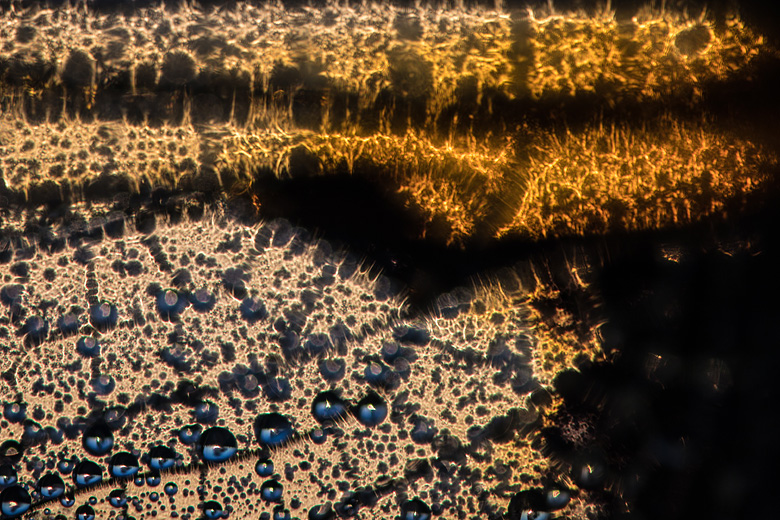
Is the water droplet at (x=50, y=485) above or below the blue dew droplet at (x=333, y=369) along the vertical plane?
below

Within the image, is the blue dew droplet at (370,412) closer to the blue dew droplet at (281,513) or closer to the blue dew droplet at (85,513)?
the blue dew droplet at (281,513)

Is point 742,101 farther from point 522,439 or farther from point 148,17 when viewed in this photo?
point 148,17

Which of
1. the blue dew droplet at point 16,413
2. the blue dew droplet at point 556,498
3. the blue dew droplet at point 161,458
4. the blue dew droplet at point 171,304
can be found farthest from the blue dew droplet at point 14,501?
the blue dew droplet at point 556,498

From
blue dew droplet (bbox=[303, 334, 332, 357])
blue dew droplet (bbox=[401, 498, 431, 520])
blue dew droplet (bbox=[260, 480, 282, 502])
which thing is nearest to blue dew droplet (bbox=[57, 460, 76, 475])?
blue dew droplet (bbox=[260, 480, 282, 502])

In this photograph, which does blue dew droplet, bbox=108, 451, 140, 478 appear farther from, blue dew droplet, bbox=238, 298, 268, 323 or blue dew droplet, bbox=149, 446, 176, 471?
blue dew droplet, bbox=238, 298, 268, 323

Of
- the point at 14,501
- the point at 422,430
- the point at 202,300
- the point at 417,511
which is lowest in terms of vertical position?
the point at 14,501

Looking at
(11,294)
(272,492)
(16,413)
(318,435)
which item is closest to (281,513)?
(272,492)

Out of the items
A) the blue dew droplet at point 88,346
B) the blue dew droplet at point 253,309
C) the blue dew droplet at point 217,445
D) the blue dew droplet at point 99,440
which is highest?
the blue dew droplet at point 253,309

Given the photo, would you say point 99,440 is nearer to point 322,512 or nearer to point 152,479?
point 152,479
